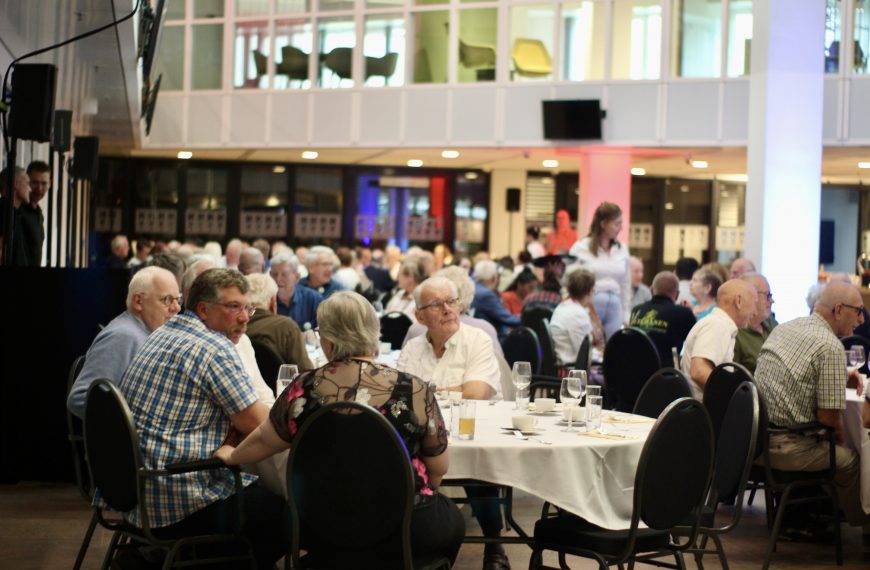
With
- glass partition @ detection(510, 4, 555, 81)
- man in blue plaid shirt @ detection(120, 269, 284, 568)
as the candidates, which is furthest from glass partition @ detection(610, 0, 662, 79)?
man in blue plaid shirt @ detection(120, 269, 284, 568)

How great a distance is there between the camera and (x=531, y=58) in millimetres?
18312

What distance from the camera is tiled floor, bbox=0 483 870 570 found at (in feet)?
19.2

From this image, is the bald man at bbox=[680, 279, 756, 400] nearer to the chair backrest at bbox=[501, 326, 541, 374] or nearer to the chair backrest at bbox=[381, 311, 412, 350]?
the chair backrest at bbox=[501, 326, 541, 374]

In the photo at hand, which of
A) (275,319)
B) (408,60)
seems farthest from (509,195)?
(275,319)

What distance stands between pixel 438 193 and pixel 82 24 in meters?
13.9

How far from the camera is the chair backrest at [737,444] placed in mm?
4633

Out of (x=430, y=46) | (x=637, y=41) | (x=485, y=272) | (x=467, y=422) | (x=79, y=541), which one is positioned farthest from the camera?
(x=430, y=46)

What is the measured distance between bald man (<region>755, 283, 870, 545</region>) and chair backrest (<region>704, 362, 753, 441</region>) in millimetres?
447

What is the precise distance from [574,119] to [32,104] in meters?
10.4

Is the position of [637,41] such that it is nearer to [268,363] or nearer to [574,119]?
[574,119]

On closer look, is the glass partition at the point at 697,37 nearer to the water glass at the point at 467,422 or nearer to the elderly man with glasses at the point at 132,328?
the elderly man with glasses at the point at 132,328

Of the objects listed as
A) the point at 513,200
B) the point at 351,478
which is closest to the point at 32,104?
the point at 351,478

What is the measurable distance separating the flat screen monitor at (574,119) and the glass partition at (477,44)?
1.43 meters

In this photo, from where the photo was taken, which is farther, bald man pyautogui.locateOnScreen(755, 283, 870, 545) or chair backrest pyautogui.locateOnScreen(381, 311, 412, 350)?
chair backrest pyautogui.locateOnScreen(381, 311, 412, 350)
